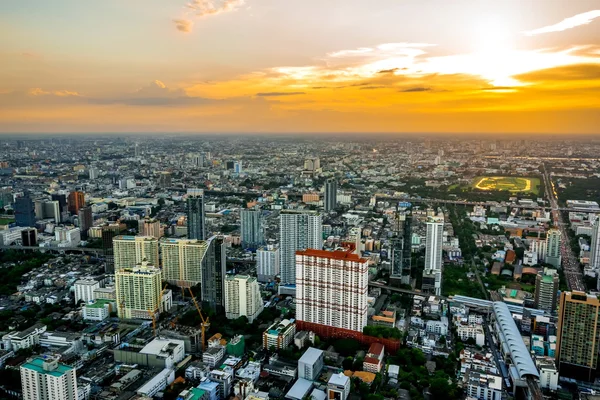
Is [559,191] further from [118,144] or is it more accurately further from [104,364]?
[118,144]

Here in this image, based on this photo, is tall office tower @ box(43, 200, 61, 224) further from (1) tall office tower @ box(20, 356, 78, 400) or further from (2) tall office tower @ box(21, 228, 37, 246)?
(1) tall office tower @ box(20, 356, 78, 400)

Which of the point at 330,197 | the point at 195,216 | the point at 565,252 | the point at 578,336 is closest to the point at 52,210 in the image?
the point at 195,216

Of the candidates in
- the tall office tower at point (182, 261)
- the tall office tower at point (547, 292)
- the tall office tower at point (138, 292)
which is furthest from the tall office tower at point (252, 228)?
the tall office tower at point (547, 292)

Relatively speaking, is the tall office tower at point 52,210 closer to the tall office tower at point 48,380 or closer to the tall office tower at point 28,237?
the tall office tower at point 28,237

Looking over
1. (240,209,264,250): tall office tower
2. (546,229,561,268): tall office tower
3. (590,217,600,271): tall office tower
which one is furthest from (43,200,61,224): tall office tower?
(590,217,600,271): tall office tower

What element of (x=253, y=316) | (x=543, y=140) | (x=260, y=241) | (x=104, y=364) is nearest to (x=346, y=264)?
(x=253, y=316)

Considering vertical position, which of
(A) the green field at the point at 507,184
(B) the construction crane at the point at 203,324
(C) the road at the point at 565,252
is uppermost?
(A) the green field at the point at 507,184
